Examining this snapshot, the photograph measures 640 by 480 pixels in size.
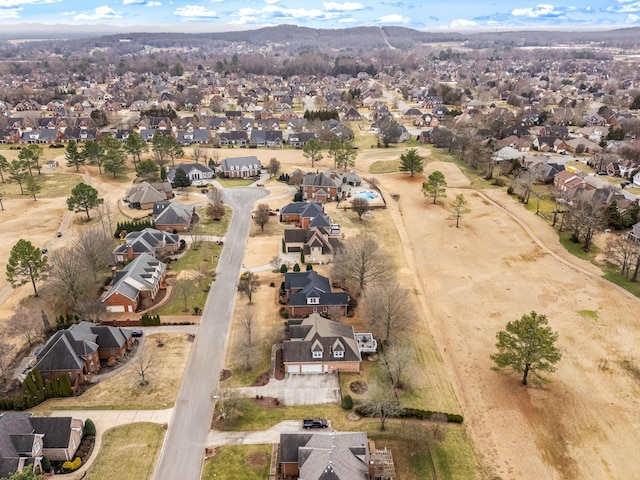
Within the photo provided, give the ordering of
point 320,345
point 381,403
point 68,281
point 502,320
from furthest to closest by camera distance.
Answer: point 502,320 → point 68,281 → point 320,345 → point 381,403

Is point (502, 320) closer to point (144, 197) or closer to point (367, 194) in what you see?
point (367, 194)

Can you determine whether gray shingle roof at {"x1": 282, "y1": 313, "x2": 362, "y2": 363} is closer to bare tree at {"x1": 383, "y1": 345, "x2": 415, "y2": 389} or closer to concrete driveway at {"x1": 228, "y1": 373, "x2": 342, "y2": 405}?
concrete driveway at {"x1": 228, "y1": 373, "x2": 342, "y2": 405}

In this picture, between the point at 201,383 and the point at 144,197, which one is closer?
the point at 201,383

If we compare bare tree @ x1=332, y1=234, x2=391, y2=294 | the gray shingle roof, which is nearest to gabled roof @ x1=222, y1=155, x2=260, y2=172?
bare tree @ x1=332, y1=234, x2=391, y2=294

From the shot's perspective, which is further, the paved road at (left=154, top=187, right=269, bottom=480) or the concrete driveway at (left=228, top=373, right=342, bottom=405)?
the concrete driveway at (left=228, top=373, right=342, bottom=405)

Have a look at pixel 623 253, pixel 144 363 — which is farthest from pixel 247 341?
pixel 623 253

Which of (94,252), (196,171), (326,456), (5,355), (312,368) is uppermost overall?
(94,252)

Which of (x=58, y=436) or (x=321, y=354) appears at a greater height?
(x=58, y=436)
